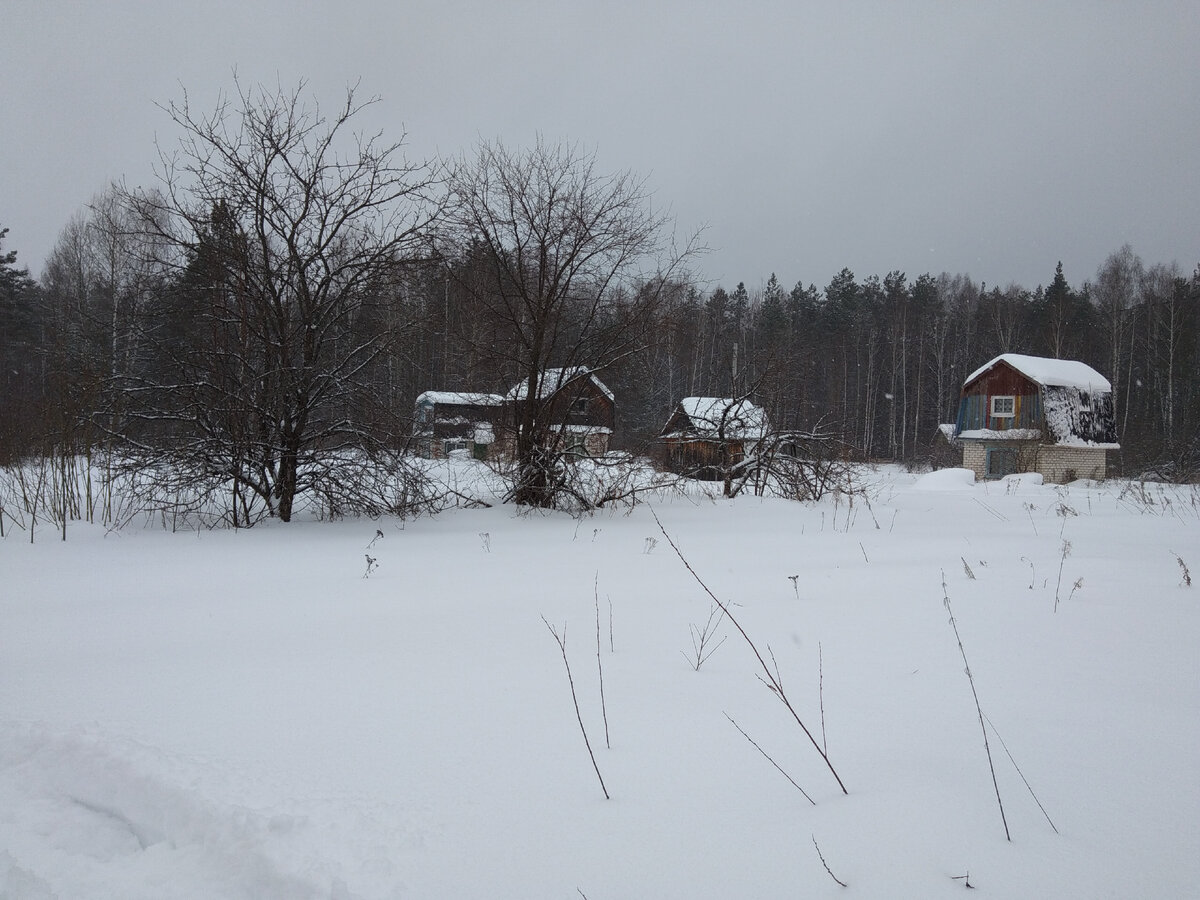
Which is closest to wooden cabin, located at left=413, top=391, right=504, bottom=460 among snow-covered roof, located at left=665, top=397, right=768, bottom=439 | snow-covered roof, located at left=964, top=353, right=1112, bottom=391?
snow-covered roof, located at left=665, top=397, right=768, bottom=439

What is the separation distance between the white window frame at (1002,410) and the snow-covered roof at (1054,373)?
1219mm

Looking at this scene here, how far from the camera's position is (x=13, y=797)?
196 cm

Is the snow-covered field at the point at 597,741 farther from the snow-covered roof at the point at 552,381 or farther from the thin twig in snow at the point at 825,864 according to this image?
the snow-covered roof at the point at 552,381

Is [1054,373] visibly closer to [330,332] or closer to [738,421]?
[738,421]

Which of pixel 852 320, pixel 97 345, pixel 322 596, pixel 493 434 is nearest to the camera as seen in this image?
pixel 322 596

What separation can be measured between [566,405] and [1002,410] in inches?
1071

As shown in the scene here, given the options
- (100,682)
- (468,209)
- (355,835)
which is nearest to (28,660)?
(100,682)

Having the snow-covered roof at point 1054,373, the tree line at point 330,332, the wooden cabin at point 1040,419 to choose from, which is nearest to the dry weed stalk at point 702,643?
the tree line at point 330,332

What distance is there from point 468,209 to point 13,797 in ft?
27.0

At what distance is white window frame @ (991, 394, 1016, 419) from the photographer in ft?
94.3

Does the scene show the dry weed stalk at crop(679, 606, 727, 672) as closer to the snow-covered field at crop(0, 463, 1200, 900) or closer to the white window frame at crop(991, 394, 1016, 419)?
the snow-covered field at crop(0, 463, 1200, 900)

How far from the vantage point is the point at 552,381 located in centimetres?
927

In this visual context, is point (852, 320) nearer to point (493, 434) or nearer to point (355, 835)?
point (493, 434)

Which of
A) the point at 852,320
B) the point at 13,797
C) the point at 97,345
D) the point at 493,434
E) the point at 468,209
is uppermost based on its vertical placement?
the point at 852,320
